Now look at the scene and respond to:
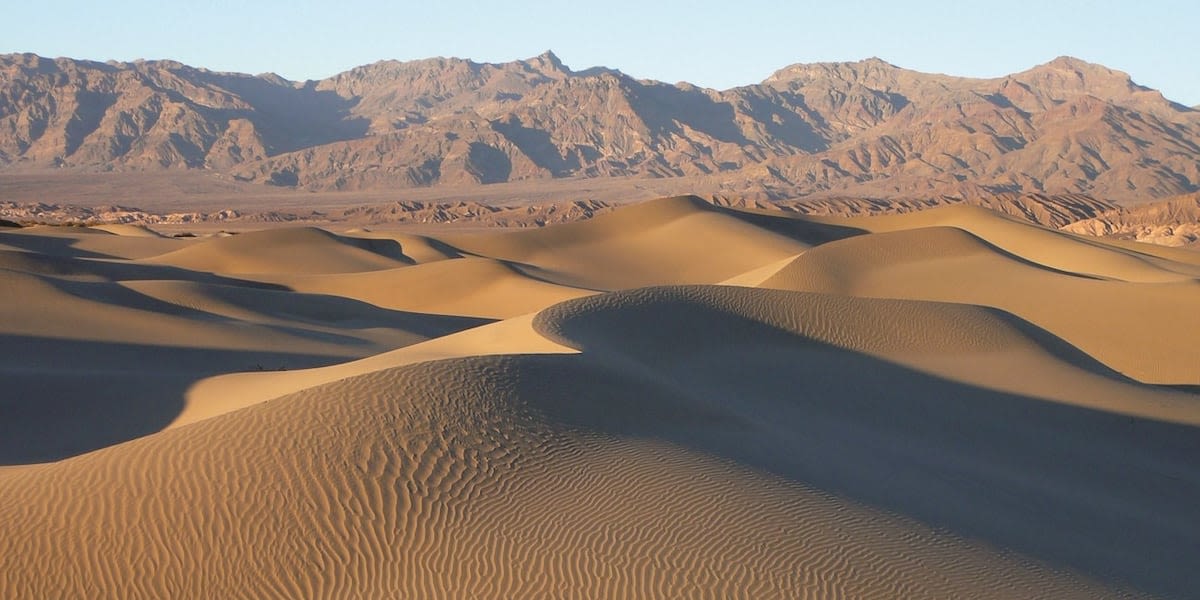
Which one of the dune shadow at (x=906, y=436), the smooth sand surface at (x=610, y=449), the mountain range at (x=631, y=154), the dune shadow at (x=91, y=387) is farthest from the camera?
the mountain range at (x=631, y=154)

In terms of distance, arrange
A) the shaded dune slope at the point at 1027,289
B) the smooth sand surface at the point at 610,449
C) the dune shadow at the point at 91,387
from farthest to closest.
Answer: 1. the shaded dune slope at the point at 1027,289
2. the dune shadow at the point at 91,387
3. the smooth sand surface at the point at 610,449

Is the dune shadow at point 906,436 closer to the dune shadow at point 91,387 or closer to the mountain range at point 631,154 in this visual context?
the dune shadow at point 91,387

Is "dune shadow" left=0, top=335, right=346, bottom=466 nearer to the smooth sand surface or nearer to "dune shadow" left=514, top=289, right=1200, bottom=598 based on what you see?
the smooth sand surface

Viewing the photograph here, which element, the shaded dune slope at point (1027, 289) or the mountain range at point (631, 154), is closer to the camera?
the shaded dune slope at point (1027, 289)

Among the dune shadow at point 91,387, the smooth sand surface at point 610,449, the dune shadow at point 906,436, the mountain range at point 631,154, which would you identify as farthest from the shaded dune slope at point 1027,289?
the mountain range at point 631,154

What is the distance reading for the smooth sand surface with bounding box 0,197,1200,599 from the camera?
24.3ft

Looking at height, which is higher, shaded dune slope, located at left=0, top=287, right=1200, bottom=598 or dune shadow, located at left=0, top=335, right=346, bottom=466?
shaded dune slope, located at left=0, top=287, right=1200, bottom=598

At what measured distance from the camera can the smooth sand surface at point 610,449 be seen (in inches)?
292

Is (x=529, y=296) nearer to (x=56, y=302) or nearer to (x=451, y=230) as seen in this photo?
(x=56, y=302)

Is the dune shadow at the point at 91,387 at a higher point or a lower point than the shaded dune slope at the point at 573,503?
lower

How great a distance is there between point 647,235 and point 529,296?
54.8ft

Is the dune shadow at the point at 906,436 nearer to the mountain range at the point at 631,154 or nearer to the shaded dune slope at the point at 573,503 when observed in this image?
the shaded dune slope at the point at 573,503

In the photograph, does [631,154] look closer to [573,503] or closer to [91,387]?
[91,387]

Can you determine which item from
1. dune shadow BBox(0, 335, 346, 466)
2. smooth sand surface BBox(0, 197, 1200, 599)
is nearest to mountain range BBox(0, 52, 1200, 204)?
smooth sand surface BBox(0, 197, 1200, 599)
